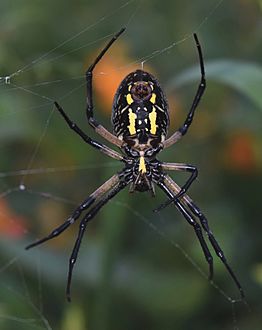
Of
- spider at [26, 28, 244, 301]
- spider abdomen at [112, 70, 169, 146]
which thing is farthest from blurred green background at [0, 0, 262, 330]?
spider abdomen at [112, 70, 169, 146]

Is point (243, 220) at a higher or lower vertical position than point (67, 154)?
lower

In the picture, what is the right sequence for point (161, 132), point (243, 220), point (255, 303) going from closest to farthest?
point (161, 132)
point (255, 303)
point (243, 220)

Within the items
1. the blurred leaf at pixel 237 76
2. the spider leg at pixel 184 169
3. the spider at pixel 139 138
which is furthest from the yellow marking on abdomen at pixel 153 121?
the blurred leaf at pixel 237 76

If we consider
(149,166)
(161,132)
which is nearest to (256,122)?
(149,166)

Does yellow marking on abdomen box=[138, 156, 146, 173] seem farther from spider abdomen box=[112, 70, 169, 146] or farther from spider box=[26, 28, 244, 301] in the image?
spider abdomen box=[112, 70, 169, 146]

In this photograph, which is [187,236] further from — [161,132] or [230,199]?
[161,132]
